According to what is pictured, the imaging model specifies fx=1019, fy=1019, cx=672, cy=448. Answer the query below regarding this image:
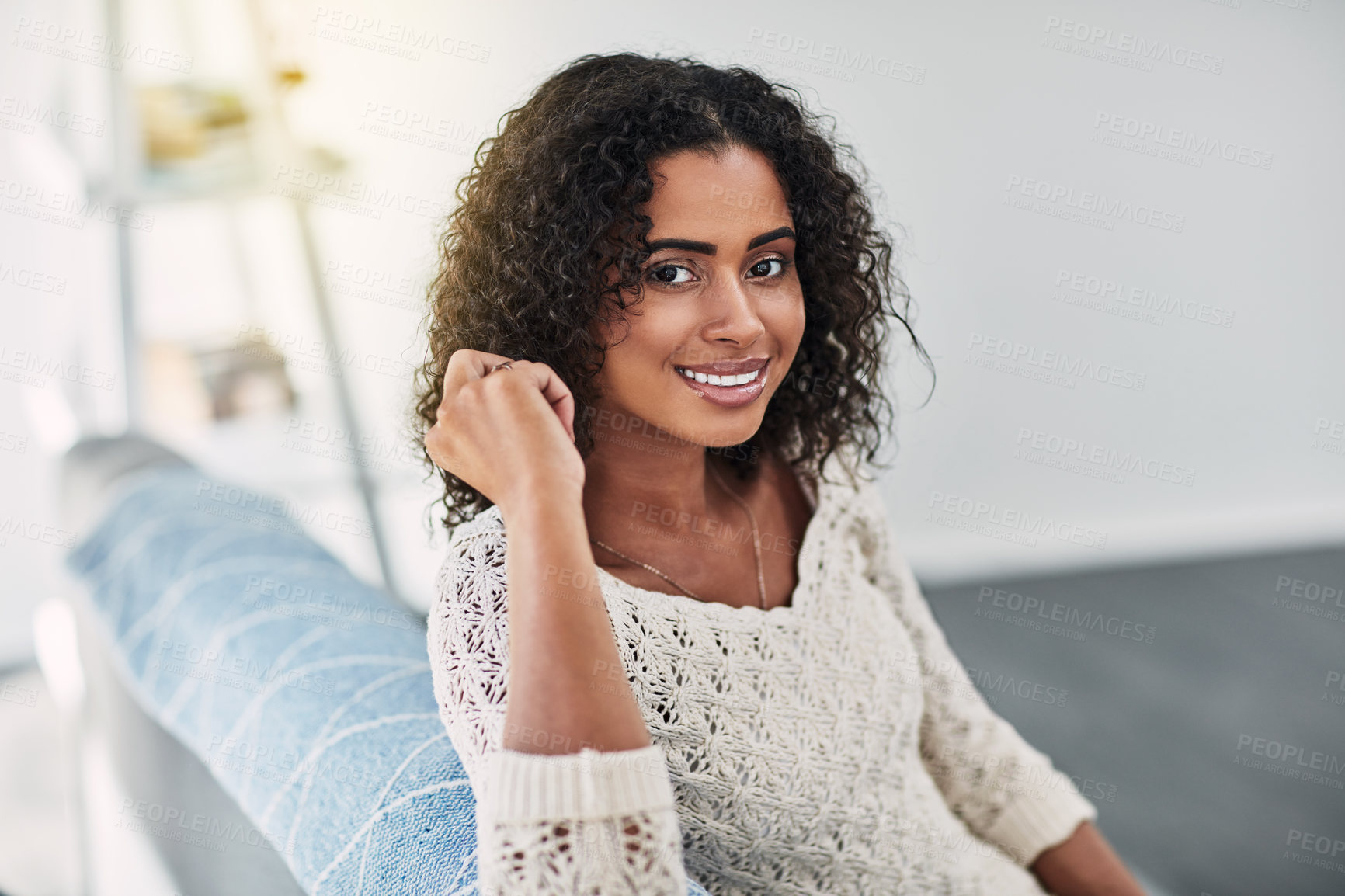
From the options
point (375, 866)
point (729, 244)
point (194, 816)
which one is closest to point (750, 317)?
point (729, 244)

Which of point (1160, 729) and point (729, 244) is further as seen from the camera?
point (1160, 729)

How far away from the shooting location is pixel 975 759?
1380 mm

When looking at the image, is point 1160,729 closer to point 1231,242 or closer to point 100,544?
point 1231,242

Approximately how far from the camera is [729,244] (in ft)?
3.62

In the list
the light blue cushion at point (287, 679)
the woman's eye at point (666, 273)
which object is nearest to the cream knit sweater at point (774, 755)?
the light blue cushion at point (287, 679)

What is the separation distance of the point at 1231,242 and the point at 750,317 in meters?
2.17

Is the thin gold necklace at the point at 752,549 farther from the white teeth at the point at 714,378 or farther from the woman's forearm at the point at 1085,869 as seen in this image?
the woman's forearm at the point at 1085,869

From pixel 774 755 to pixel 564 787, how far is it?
354 millimetres

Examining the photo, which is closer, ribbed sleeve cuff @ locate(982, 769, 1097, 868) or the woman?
the woman

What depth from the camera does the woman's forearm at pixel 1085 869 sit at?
4.38 feet

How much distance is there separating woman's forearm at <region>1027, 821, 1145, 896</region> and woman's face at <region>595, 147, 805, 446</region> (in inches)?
28.7

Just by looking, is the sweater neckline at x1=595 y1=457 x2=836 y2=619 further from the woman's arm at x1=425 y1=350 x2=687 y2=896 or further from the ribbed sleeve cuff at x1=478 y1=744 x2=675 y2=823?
the ribbed sleeve cuff at x1=478 y1=744 x2=675 y2=823

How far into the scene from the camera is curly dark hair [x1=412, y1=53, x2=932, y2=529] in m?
1.09

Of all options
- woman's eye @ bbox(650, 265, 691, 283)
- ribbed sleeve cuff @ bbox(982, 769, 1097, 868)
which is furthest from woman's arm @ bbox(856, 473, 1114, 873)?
woman's eye @ bbox(650, 265, 691, 283)
